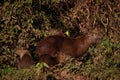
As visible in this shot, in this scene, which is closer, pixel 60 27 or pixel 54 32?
pixel 54 32

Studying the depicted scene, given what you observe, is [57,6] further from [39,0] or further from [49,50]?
[49,50]

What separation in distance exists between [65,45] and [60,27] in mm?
1014

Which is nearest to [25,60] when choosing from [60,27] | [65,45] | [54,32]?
[65,45]

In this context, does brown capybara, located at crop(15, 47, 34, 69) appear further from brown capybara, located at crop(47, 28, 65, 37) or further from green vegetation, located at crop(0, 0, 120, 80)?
brown capybara, located at crop(47, 28, 65, 37)

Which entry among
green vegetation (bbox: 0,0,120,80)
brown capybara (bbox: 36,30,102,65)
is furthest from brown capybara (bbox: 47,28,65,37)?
brown capybara (bbox: 36,30,102,65)

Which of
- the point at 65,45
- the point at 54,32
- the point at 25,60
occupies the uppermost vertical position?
the point at 54,32

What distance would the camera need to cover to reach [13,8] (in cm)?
679

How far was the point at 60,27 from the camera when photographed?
283 inches

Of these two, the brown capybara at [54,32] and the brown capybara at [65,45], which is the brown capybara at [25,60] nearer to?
the brown capybara at [65,45]

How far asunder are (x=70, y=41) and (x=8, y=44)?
1.23m

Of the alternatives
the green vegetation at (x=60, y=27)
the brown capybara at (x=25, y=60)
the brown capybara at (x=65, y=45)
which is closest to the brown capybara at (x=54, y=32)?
the green vegetation at (x=60, y=27)

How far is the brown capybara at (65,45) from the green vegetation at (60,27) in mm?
165

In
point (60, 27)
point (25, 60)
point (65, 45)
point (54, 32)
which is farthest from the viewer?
point (60, 27)

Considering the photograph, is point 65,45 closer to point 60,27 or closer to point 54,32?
point 54,32
